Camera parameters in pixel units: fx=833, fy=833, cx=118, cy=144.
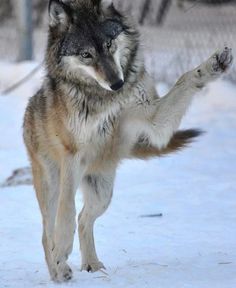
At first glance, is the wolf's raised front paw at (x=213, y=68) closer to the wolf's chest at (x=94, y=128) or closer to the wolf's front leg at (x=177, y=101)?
the wolf's front leg at (x=177, y=101)

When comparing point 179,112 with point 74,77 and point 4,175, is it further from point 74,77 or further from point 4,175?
point 4,175

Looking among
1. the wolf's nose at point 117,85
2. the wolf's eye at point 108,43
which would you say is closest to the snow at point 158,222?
the wolf's nose at point 117,85

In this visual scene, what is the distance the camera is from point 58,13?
5062 mm

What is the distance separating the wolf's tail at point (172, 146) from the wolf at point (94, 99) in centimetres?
11

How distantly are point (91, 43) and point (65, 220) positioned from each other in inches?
41.8

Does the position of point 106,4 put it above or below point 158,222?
above

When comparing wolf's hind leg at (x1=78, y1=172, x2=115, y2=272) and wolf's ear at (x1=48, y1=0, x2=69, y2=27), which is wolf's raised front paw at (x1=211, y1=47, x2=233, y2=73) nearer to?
wolf's ear at (x1=48, y1=0, x2=69, y2=27)

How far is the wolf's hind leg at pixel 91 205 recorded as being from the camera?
5.48 m

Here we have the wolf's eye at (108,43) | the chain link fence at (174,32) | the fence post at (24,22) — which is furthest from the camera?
the chain link fence at (174,32)

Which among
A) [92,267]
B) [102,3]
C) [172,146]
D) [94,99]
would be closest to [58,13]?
[102,3]

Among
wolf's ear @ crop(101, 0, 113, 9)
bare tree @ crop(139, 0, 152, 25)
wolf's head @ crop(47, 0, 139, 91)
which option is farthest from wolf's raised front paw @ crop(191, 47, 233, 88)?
bare tree @ crop(139, 0, 152, 25)

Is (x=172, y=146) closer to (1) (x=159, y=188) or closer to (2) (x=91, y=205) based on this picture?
(2) (x=91, y=205)

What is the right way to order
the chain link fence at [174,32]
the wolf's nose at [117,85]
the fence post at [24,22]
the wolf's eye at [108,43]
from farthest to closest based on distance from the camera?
1. the chain link fence at [174,32]
2. the fence post at [24,22]
3. the wolf's eye at [108,43]
4. the wolf's nose at [117,85]

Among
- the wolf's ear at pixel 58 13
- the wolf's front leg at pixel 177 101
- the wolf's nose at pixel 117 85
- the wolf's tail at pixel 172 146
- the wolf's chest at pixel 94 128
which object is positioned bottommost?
the wolf's tail at pixel 172 146
